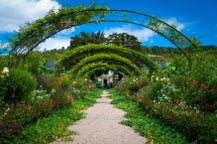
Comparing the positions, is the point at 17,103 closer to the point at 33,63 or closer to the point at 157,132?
the point at 157,132

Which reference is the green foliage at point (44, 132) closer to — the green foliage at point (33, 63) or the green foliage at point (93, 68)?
the green foliage at point (33, 63)

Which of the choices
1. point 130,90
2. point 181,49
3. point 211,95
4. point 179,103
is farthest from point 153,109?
point 130,90

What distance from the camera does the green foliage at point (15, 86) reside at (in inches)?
300

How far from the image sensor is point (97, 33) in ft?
161

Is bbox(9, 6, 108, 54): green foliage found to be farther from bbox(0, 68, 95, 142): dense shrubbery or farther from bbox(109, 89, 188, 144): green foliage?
bbox(109, 89, 188, 144): green foliage

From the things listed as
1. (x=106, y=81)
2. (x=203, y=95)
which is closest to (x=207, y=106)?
(x=203, y=95)

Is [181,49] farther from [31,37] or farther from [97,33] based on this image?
[97,33]

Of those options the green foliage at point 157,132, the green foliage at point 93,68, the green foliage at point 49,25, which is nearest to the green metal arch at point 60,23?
the green foliage at point 49,25

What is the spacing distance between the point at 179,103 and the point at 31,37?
215 inches

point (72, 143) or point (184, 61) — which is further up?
point (184, 61)

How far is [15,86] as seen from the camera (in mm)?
7797

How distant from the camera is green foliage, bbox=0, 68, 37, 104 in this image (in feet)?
25.0

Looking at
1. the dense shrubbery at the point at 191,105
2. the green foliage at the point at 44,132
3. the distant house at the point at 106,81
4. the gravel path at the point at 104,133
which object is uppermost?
the distant house at the point at 106,81

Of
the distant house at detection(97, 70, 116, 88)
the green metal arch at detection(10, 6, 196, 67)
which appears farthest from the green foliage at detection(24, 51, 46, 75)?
the distant house at detection(97, 70, 116, 88)
